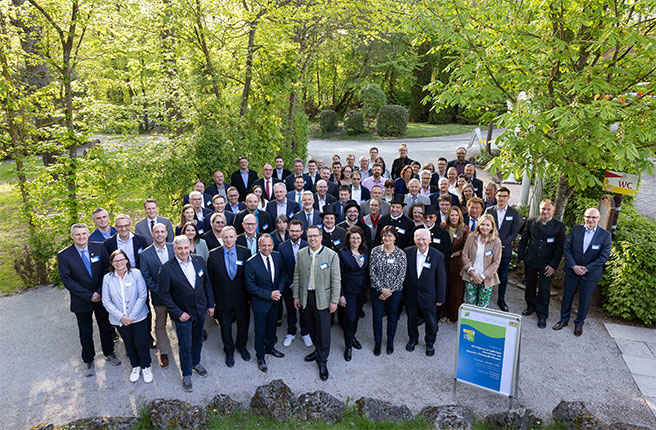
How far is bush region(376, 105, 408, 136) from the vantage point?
2717 centimetres

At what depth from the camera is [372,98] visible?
2811 centimetres

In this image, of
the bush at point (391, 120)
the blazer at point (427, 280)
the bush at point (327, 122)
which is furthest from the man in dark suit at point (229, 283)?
the bush at point (327, 122)

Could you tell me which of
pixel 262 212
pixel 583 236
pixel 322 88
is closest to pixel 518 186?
pixel 583 236

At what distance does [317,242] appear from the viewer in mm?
5855

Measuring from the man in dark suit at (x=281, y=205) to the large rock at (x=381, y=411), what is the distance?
12.5ft

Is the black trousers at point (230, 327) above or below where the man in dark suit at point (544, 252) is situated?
below

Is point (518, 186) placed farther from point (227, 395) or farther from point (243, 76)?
point (227, 395)

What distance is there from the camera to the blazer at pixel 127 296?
18.5 feet

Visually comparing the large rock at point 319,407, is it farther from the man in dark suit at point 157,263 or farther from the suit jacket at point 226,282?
the man in dark suit at point 157,263

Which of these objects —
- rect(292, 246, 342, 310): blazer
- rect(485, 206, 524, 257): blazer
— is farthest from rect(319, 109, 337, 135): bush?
rect(292, 246, 342, 310): blazer

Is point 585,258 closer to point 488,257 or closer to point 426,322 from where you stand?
point 488,257

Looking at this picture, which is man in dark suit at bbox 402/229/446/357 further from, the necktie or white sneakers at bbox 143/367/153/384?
the necktie

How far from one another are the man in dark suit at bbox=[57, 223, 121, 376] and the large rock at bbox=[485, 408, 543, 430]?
4999 mm

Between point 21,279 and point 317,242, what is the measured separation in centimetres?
691
